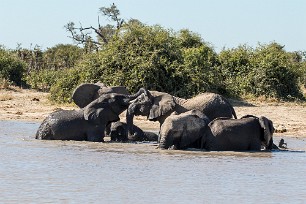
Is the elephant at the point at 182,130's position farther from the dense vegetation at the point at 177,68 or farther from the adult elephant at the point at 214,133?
the dense vegetation at the point at 177,68

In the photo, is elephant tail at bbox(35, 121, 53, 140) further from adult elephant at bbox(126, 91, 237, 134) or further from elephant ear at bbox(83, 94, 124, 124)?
adult elephant at bbox(126, 91, 237, 134)

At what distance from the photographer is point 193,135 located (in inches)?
530

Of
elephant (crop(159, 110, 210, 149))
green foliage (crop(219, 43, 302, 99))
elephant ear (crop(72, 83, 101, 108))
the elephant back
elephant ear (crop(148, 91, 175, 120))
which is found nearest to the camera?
elephant (crop(159, 110, 210, 149))

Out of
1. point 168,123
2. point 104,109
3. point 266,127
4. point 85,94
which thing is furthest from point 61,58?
point 266,127

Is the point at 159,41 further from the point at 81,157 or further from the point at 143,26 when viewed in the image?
the point at 81,157

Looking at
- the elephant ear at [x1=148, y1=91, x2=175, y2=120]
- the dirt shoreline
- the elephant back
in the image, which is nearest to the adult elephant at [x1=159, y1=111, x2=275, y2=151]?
the elephant ear at [x1=148, y1=91, x2=175, y2=120]

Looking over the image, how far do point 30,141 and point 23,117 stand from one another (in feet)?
19.6

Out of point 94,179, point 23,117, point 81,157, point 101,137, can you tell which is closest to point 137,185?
point 94,179

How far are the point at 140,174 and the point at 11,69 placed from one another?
21375 mm

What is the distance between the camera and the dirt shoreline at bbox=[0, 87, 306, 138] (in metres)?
18.4

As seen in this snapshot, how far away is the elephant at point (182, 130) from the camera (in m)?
13.3

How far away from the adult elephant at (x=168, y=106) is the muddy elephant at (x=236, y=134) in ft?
4.10

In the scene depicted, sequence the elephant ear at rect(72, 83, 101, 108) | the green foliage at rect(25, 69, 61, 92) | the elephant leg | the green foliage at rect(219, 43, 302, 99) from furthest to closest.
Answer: the green foliage at rect(25, 69, 61, 92), the green foliage at rect(219, 43, 302, 99), the elephant ear at rect(72, 83, 101, 108), the elephant leg

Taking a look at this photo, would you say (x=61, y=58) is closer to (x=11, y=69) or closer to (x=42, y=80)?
(x=11, y=69)
